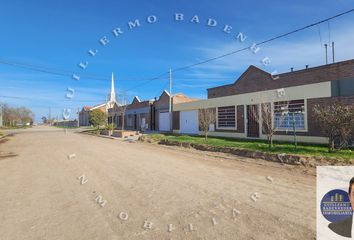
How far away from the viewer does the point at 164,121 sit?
3291 centimetres

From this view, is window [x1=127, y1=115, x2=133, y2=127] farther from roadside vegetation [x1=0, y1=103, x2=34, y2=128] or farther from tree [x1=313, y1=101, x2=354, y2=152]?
roadside vegetation [x1=0, y1=103, x2=34, y2=128]

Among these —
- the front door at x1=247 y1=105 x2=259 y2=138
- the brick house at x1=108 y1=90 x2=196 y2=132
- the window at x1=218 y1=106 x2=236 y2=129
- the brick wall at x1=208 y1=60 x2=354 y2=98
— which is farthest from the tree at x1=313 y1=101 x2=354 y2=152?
the brick house at x1=108 y1=90 x2=196 y2=132

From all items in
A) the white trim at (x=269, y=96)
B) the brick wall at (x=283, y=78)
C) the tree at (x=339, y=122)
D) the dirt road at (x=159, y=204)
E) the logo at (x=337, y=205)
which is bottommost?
the dirt road at (x=159, y=204)

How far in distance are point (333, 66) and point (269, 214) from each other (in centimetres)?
1387

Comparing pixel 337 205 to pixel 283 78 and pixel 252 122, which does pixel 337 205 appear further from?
pixel 252 122

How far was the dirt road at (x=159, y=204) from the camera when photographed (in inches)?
151

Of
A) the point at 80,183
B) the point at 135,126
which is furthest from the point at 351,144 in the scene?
the point at 135,126

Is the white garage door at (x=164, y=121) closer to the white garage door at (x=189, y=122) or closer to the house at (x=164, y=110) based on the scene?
the house at (x=164, y=110)

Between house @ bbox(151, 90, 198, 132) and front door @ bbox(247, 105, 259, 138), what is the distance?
12893 mm

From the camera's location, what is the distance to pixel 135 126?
4209cm

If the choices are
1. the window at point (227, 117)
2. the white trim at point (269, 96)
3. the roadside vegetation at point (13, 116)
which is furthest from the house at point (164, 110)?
the roadside vegetation at point (13, 116)

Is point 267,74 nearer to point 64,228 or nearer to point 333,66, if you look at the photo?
point 333,66

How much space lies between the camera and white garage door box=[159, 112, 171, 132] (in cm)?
3186

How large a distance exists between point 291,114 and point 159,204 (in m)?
13.7
